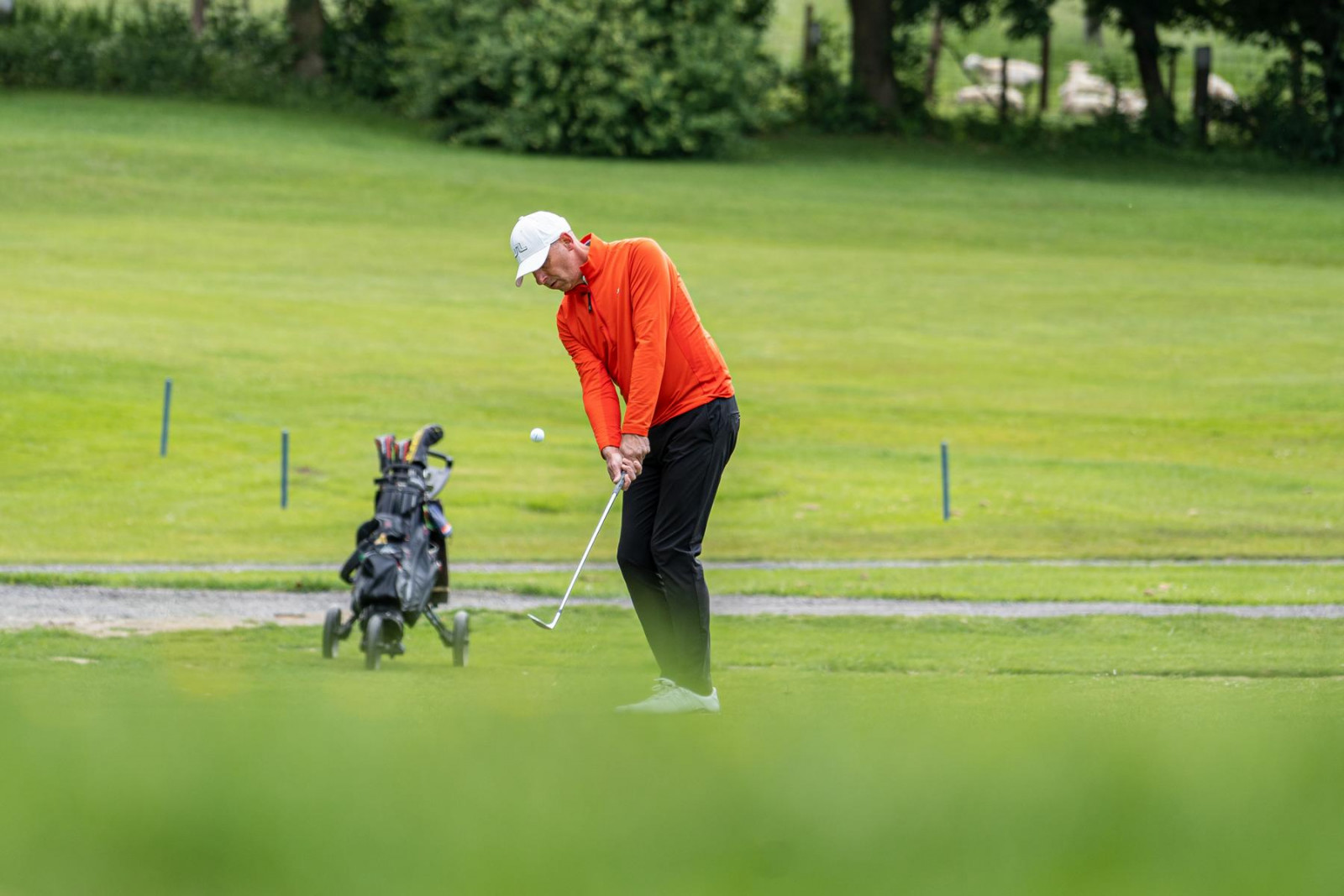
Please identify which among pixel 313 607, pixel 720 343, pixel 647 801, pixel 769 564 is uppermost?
pixel 647 801

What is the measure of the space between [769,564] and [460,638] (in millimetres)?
6389

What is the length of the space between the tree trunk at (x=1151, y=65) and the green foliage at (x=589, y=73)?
34.0 feet

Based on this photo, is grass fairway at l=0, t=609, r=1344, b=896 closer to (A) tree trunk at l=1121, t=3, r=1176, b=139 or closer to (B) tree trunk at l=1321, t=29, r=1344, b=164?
(B) tree trunk at l=1321, t=29, r=1344, b=164

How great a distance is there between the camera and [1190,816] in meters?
3.47

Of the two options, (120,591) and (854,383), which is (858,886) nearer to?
(120,591)

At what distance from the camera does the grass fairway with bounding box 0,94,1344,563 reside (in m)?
18.4

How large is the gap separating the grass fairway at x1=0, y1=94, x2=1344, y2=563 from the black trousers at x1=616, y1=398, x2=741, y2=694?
9.11 m

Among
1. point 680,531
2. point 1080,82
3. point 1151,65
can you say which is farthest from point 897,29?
point 680,531

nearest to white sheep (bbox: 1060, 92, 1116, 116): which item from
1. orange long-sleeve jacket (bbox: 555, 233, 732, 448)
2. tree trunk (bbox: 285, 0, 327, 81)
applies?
tree trunk (bbox: 285, 0, 327, 81)

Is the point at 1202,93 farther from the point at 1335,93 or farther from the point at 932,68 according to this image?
the point at 932,68

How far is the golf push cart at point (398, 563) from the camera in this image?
33.8 feet

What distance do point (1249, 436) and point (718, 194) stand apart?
69.2ft

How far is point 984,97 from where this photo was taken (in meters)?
58.8

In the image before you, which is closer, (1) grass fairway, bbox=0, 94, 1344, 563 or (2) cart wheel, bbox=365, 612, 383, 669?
(2) cart wheel, bbox=365, 612, 383, 669
